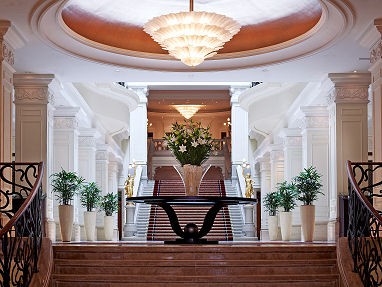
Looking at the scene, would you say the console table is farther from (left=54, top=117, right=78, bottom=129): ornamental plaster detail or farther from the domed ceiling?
(left=54, top=117, right=78, bottom=129): ornamental plaster detail

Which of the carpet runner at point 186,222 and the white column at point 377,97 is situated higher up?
the white column at point 377,97

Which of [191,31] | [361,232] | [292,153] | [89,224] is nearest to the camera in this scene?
[361,232]

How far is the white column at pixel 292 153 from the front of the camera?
2378 cm

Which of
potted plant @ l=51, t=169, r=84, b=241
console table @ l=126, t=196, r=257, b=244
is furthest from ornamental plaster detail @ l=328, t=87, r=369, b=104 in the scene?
potted plant @ l=51, t=169, r=84, b=241

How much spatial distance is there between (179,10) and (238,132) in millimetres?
15893

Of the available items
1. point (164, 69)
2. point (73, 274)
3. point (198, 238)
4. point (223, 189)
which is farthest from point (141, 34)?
point (223, 189)

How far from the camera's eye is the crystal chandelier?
41.3 ft

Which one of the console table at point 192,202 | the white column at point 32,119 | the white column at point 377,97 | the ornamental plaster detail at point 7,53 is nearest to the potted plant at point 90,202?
the white column at point 32,119

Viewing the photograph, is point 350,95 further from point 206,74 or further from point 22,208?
point 22,208

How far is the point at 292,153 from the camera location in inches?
942

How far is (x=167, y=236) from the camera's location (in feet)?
74.3


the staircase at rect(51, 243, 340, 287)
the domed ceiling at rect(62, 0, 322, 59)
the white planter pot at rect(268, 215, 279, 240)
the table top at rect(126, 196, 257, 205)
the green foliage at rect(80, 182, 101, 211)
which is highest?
the domed ceiling at rect(62, 0, 322, 59)

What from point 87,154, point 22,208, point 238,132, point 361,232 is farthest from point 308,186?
point 238,132

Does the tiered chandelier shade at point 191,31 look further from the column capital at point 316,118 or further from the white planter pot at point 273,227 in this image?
the white planter pot at point 273,227
